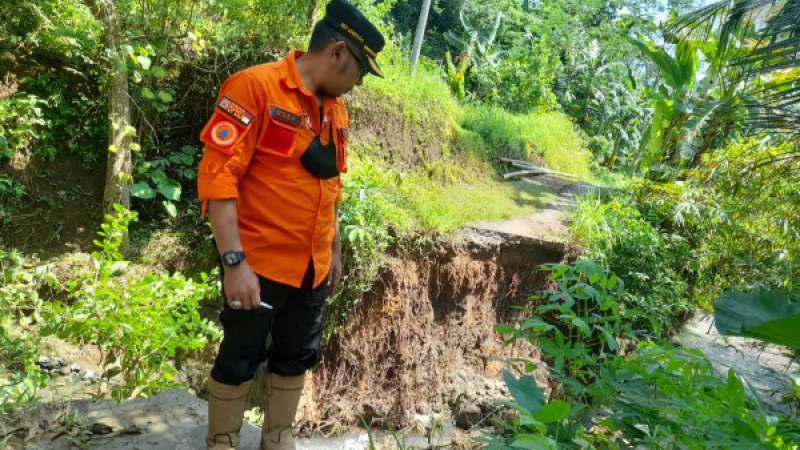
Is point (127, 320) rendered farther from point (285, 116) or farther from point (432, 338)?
point (432, 338)

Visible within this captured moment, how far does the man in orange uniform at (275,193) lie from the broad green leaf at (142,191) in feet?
8.81

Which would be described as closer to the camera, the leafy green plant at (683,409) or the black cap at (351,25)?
the leafy green plant at (683,409)

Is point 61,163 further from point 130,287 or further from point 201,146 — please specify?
point 130,287

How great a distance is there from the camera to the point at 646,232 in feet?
24.1

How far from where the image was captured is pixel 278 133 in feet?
7.20

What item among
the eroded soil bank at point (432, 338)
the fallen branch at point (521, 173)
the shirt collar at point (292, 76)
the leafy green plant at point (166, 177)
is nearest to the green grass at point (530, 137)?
the fallen branch at point (521, 173)

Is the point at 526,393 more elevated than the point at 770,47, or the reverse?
the point at 770,47

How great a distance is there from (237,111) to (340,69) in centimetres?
48

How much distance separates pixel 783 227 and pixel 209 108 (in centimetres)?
623

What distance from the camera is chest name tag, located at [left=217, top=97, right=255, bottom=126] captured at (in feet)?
6.91

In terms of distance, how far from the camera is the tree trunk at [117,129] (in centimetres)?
403

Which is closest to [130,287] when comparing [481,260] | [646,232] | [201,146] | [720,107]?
[201,146]

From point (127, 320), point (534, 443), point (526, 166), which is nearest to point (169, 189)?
point (127, 320)

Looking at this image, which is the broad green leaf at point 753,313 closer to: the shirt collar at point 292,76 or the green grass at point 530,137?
the shirt collar at point 292,76
